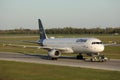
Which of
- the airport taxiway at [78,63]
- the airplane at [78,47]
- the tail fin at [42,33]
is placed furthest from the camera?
the tail fin at [42,33]

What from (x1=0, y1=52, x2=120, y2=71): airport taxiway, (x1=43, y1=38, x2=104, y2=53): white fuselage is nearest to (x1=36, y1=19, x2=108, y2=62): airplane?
(x1=43, y1=38, x2=104, y2=53): white fuselage

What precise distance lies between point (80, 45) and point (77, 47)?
0.82 meters

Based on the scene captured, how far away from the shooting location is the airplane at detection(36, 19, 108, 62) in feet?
138

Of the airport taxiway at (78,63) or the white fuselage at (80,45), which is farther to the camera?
the white fuselage at (80,45)

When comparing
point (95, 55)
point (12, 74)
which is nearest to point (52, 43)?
point (95, 55)

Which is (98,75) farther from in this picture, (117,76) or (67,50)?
(67,50)

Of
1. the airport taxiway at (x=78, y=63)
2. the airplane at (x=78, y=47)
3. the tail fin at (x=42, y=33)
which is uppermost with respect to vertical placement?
the tail fin at (x=42, y=33)

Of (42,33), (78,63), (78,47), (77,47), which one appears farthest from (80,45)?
(42,33)

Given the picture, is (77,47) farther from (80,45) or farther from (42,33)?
(42,33)

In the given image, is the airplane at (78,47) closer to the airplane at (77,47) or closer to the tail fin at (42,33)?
the airplane at (77,47)

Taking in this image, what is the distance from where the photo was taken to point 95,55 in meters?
43.0

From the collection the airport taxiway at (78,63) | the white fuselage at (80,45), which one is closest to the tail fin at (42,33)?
the white fuselage at (80,45)

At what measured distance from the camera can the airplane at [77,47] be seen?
4212 cm

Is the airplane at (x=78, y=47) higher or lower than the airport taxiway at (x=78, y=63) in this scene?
higher
